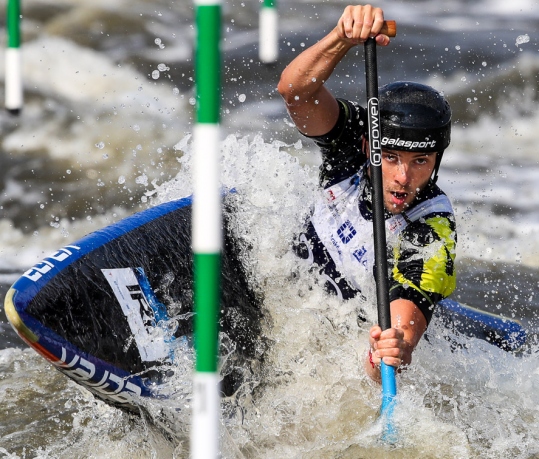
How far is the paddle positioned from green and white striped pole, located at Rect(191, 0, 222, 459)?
1317 millimetres

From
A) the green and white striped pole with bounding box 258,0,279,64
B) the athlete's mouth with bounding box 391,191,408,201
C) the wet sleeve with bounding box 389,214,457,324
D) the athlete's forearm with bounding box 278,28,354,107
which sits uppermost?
the green and white striped pole with bounding box 258,0,279,64

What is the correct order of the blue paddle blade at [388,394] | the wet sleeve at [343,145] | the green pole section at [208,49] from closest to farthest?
the green pole section at [208,49]
the blue paddle blade at [388,394]
the wet sleeve at [343,145]

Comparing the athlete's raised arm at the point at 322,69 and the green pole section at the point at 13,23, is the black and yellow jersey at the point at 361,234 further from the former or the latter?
the green pole section at the point at 13,23

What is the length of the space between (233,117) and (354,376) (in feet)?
18.7

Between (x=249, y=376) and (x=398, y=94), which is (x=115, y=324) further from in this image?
(x=398, y=94)

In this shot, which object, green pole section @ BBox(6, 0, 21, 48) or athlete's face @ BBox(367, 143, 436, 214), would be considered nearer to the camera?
green pole section @ BBox(6, 0, 21, 48)

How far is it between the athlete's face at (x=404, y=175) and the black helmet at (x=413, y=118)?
44 millimetres

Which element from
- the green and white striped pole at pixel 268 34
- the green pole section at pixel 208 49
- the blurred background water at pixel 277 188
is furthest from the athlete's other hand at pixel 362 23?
the green pole section at pixel 208 49

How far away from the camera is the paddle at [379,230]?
2.98 m

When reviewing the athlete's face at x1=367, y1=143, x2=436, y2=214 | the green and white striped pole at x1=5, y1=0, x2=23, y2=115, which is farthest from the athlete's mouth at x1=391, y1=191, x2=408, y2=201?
the green and white striped pole at x1=5, y1=0, x2=23, y2=115

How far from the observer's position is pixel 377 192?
122 inches

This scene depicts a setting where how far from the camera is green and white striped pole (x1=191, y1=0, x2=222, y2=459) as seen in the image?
1.74m

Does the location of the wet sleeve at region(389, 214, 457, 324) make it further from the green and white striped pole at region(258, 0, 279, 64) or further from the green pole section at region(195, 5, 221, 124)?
the green pole section at region(195, 5, 221, 124)

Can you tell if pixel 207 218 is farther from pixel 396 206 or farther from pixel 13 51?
pixel 396 206
